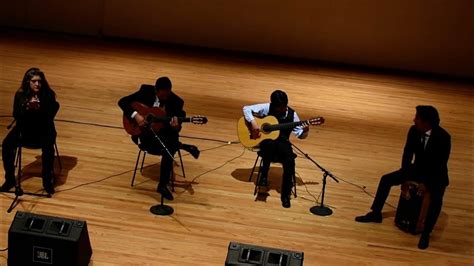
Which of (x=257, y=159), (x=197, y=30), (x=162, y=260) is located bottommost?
(x=162, y=260)

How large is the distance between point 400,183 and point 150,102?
8.25ft

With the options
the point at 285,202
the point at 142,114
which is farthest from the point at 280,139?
the point at 142,114

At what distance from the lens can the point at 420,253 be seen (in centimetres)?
627

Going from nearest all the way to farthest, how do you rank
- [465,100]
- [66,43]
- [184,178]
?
[184,178], [465,100], [66,43]

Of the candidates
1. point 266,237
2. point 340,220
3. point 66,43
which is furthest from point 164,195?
point 66,43

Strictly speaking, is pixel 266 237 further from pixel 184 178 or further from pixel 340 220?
pixel 184 178

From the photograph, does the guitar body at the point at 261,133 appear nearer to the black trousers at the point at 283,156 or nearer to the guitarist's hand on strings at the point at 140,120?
the black trousers at the point at 283,156

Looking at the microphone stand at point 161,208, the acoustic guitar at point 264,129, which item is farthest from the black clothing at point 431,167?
the microphone stand at point 161,208

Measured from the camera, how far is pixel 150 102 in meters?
6.80

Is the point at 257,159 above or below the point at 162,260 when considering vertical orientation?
above

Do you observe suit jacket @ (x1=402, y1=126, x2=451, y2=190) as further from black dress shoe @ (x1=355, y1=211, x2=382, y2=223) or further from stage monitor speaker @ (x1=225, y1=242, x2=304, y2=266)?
stage monitor speaker @ (x1=225, y1=242, x2=304, y2=266)

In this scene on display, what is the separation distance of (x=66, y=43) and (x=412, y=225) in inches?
305

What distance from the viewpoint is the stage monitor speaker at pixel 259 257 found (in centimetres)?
484

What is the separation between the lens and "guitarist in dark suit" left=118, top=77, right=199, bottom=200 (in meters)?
6.64
